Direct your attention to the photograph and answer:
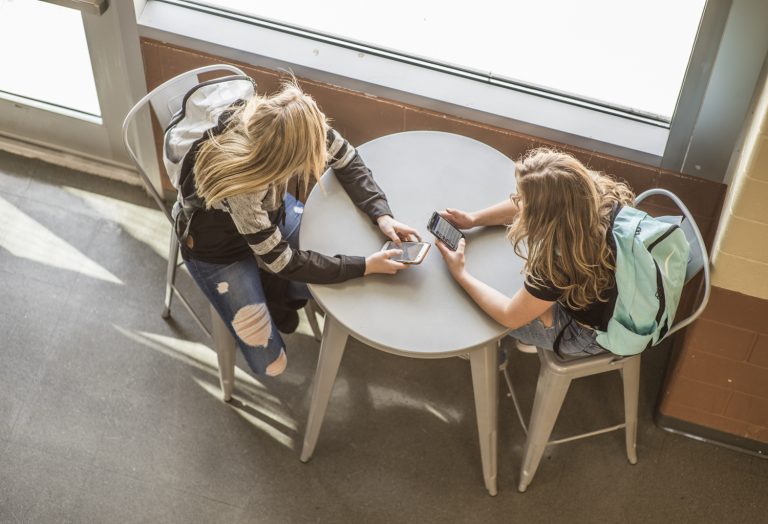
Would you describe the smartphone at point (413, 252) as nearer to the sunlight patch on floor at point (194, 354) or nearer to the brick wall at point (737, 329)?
the brick wall at point (737, 329)

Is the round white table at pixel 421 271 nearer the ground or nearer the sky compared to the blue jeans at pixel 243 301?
nearer the sky

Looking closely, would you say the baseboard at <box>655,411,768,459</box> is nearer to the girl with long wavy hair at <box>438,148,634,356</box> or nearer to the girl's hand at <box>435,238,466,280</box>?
the girl with long wavy hair at <box>438,148,634,356</box>

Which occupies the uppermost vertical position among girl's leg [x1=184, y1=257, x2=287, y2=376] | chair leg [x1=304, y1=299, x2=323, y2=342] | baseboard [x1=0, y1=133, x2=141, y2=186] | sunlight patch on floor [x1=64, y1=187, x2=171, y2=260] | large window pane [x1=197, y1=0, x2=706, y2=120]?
large window pane [x1=197, y1=0, x2=706, y2=120]

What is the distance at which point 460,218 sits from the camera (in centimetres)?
222

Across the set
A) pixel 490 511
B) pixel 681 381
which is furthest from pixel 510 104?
pixel 490 511

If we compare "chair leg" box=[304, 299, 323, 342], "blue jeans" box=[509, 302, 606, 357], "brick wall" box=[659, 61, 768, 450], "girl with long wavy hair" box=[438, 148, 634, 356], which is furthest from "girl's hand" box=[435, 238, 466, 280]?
"chair leg" box=[304, 299, 323, 342]

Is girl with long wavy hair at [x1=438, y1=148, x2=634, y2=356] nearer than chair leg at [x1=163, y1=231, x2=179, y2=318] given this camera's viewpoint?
Yes

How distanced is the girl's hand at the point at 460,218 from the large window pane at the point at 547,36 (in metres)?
0.62

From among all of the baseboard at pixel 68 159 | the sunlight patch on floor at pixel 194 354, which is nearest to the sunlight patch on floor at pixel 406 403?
the sunlight patch on floor at pixel 194 354

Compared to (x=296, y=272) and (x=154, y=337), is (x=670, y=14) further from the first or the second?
(x=154, y=337)

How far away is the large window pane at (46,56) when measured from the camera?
2.99 m

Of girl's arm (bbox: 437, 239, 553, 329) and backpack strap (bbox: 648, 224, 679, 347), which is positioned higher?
backpack strap (bbox: 648, 224, 679, 347)

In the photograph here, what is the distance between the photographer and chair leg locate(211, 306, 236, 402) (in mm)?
2503

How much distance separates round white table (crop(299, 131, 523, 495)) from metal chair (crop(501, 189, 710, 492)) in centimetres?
12
